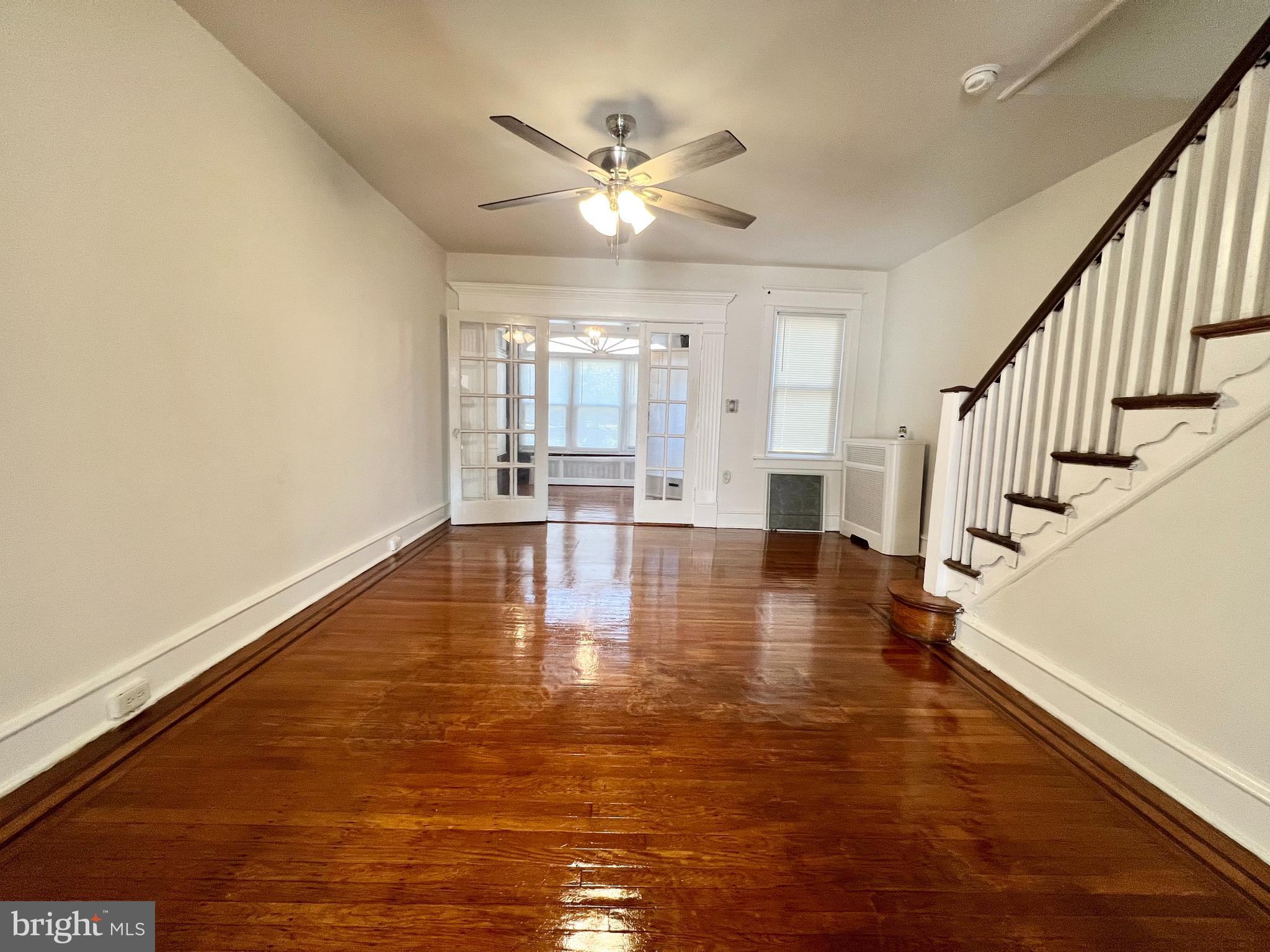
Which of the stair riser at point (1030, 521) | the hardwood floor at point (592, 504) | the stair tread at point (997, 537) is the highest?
the stair riser at point (1030, 521)

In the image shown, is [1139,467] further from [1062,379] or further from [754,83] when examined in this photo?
[754,83]

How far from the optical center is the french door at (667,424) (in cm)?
489

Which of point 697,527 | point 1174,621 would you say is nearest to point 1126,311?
point 1174,621

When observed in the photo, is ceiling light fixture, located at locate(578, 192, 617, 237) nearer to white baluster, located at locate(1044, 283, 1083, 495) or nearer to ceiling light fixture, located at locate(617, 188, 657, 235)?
ceiling light fixture, located at locate(617, 188, 657, 235)

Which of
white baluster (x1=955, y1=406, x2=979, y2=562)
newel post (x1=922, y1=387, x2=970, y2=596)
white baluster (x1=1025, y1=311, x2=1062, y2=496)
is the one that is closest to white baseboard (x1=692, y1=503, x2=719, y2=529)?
newel post (x1=922, y1=387, x2=970, y2=596)

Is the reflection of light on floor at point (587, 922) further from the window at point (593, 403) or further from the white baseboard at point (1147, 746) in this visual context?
the window at point (593, 403)

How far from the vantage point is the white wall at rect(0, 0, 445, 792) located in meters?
1.36

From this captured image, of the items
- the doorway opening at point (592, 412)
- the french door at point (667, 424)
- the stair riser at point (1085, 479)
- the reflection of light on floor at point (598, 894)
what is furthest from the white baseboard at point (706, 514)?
the reflection of light on floor at point (598, 894)

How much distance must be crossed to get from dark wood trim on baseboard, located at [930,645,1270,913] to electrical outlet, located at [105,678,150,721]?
11.0 feet

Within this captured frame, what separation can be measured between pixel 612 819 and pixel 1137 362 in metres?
2.45

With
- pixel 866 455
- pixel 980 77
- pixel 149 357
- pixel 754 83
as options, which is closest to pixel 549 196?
pixel 754 83

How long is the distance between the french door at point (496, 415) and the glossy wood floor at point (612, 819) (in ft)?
8.45

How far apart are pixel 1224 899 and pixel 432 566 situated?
382cm

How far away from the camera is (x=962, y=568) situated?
94.7 inches
